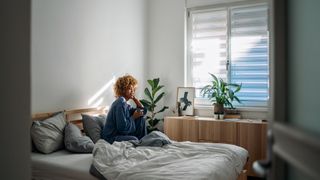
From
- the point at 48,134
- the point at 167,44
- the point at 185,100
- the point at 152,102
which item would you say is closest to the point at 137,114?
the point at 48,134

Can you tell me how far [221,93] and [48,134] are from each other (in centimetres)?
253

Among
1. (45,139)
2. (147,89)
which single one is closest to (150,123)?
(147,89)

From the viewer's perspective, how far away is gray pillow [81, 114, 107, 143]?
3.38 metres

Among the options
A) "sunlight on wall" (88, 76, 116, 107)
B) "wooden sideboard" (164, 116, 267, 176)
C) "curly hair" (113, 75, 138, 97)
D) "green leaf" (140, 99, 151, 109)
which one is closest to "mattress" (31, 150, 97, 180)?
"curly hair" (113, 75, 138, 97)

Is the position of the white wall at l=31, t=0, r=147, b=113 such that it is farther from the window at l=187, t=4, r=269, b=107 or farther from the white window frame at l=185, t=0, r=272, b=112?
the window at l=187, t=4, r=269, b=107

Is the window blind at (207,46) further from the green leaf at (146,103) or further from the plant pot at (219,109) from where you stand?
the green leaf at (146,103)

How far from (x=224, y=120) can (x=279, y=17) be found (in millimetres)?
3371

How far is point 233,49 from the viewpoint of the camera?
466cm

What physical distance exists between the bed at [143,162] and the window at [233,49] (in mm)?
1740

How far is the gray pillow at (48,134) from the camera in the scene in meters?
2.89

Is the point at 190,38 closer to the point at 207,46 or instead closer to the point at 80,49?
the point at 207,46

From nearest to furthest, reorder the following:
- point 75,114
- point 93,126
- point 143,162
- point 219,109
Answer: point 143,162 → point 93,126 → point 75,114 → point 219,109

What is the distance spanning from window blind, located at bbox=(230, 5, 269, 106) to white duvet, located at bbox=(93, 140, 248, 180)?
1.68 metres

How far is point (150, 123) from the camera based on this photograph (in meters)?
4.84
